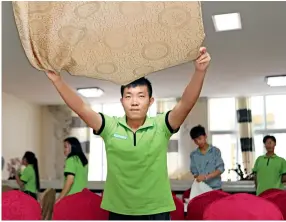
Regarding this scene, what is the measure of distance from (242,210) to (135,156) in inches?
18.7

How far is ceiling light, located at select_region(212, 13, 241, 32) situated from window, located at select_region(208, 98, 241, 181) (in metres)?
2.98

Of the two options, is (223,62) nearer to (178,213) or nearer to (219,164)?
(219,164)

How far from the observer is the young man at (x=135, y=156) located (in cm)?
107

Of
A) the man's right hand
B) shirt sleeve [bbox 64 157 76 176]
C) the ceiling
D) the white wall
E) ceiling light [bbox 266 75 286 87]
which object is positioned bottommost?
shirt sleeve [bbox 64 157 76 176]

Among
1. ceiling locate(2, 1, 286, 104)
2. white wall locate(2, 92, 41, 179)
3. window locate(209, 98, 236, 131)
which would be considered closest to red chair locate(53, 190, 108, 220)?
ceiling locate(2, 1, 286, 104)

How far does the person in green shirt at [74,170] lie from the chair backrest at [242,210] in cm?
253

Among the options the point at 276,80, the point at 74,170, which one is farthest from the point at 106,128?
the point at 276,80

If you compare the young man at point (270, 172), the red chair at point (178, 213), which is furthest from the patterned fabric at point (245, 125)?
the red chair at point (178, 213)

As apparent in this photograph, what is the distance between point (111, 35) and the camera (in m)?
0.88

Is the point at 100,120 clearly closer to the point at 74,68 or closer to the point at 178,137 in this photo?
the point at 74,68

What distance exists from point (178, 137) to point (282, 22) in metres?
3.27

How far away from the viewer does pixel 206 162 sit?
9.34 feet

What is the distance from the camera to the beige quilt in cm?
82

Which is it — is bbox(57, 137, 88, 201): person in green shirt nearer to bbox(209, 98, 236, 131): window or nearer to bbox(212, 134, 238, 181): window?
bbox(212, 134, 238, 181): window
